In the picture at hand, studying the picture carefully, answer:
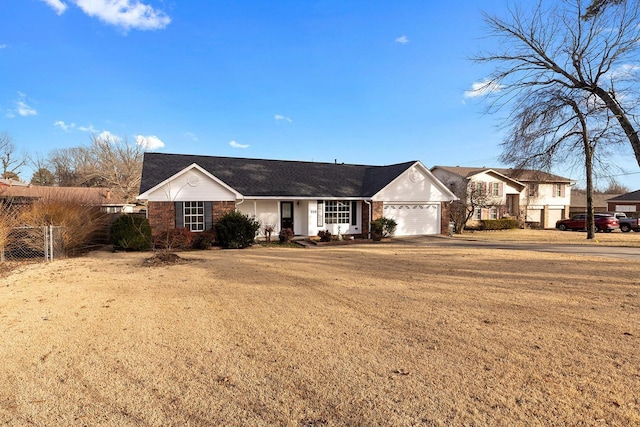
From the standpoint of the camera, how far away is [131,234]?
15.3 m

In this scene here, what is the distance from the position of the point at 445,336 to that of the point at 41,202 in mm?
15107

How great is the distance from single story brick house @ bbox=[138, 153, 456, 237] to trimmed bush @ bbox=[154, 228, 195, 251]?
63 cm

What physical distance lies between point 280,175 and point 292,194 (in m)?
2.72

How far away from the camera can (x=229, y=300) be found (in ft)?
23.4

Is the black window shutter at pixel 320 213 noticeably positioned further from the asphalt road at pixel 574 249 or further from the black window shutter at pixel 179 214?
the black window shutter at pixel 179 214

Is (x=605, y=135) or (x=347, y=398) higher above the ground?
(x=605, y=135)

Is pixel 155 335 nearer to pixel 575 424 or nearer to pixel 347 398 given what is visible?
pixel 347 398

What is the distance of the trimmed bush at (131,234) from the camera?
15.3 m

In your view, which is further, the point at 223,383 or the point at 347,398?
the point at 223,383

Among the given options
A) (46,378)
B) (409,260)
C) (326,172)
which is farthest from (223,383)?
(326,172)

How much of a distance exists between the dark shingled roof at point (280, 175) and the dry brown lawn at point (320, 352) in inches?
428

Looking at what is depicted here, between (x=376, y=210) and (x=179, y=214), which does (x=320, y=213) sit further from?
(x=179, y=214)

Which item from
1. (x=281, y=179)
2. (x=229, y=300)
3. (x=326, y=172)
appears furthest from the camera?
(x=326, y=172)

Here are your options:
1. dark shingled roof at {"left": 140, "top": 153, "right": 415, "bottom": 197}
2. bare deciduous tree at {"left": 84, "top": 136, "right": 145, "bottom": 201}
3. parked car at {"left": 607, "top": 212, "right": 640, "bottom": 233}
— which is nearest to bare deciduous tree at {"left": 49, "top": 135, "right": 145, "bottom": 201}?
bare deciduous tree at {"left": 84, "top": 136, "right": 145, "bottom": 201}
